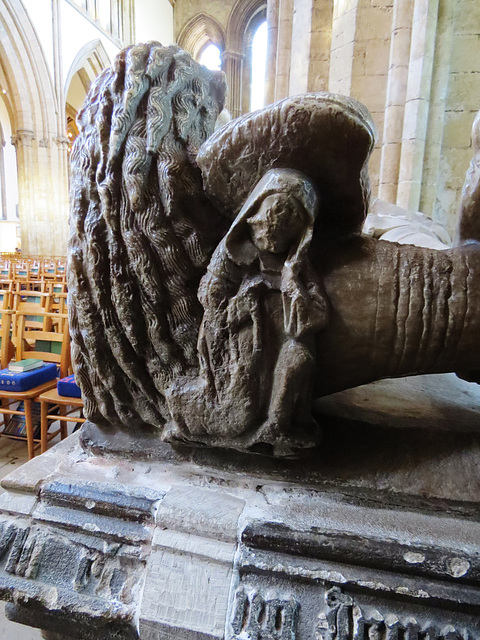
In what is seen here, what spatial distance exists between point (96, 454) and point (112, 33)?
50.4 feet

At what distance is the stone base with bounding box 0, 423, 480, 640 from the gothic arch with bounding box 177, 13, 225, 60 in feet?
51.2

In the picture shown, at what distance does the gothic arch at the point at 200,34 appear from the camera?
1372 cm

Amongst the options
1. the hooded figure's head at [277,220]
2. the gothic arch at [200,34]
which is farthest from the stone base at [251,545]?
the gothic arch at [200,34]

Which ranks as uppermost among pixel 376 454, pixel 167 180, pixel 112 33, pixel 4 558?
pixel 112 33

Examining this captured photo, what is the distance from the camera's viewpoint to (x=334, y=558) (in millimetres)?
747

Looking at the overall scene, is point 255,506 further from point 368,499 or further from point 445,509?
point 445,509

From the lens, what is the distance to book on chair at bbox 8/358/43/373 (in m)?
2.51

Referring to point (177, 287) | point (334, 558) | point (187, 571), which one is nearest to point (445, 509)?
point (334, 558)

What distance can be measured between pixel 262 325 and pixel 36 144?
41.0 ft

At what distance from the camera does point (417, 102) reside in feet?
8.48

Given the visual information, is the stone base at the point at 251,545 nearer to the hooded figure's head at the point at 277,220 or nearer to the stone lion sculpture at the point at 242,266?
the stone lion sculpture at the point at 242,266

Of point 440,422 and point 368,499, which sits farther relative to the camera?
point 440,422

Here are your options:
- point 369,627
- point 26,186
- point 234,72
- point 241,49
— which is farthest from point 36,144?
point 369,627

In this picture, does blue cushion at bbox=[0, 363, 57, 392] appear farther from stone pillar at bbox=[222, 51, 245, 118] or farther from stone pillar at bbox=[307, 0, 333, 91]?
stone pillar at bbox=[222, 51, 245, 118]
